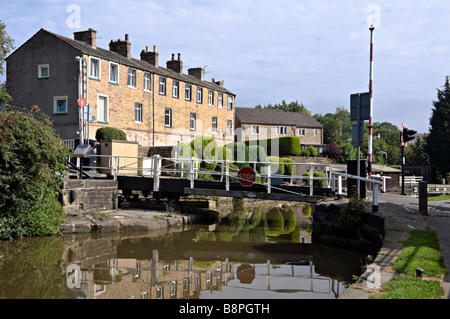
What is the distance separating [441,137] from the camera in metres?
45.8

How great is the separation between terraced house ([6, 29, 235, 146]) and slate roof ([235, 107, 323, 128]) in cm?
2615

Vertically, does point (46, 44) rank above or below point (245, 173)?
above

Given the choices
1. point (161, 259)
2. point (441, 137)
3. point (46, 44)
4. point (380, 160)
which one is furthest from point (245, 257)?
point (380, 160)

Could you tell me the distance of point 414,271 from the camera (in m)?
7.04

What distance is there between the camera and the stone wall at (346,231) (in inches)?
436

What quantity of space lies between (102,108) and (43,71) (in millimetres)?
4773

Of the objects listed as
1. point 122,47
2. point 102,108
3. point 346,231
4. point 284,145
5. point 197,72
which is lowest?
point 346,231

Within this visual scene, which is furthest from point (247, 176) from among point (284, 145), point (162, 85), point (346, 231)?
point (284, 145)

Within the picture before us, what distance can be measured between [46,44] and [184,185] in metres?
17.0

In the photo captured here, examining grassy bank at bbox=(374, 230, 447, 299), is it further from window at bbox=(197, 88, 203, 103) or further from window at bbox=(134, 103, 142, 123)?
window at bbox=(197, 88, 203, 103)

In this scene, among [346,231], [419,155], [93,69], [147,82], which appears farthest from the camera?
[419,155]

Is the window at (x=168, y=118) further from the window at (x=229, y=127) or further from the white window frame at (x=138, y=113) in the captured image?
the window at (x=229, y=127)

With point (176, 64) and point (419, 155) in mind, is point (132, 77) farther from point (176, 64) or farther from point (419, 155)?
point (419, 155)
